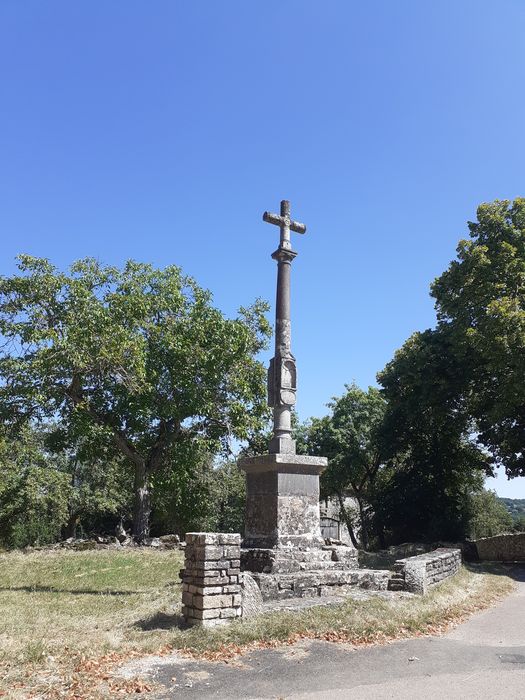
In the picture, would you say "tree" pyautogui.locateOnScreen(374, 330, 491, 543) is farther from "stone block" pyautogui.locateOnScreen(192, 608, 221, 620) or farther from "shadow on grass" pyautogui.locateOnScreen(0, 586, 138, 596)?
"stone block" pyautogui.locateOnScreen(192, 608, 221, 620)

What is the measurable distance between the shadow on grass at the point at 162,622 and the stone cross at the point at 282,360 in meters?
3.18

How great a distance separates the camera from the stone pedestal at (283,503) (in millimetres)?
9453

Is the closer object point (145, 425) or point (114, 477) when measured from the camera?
point (145, 425)

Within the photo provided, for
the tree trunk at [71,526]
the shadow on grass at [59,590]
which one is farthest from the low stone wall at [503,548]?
the tree trunk at [71,526]

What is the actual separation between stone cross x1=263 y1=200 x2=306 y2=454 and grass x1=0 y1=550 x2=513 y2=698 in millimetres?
2926

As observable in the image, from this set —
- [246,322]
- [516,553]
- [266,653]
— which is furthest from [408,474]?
[266,653]

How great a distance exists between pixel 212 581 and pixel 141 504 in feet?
47.3

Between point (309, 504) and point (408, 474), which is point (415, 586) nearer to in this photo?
point (309, 504)

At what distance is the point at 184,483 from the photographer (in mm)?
21812

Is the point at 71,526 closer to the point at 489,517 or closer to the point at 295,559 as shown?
the point at 295,559

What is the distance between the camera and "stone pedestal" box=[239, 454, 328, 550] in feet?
31.0

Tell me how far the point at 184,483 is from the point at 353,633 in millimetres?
15190

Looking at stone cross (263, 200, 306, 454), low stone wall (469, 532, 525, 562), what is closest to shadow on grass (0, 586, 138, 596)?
stone cross (263, 200, 306, 454)

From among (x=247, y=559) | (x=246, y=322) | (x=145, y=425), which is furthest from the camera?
(x=246, y=322)
